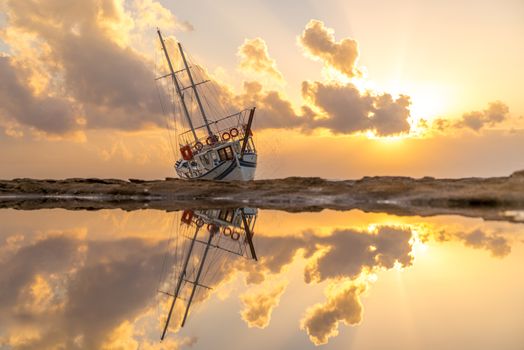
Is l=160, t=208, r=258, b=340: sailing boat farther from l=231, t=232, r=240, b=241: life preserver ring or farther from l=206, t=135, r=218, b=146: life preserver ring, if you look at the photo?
l=206, t=135, r=218, b=146: life preserver ring

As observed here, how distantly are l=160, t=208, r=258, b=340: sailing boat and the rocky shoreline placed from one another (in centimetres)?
1079

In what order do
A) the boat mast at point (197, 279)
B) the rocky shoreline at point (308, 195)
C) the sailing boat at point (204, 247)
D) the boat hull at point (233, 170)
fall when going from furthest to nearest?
the boat hull at point (233, 170), the rocky shoreline at point (308, 195), the sailing boat at point (204, 247), the boat mast at point (197, 279)

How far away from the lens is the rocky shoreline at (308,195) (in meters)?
46.5

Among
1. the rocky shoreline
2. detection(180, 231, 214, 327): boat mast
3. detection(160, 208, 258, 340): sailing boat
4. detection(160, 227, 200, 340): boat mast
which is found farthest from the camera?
the rocky shoreline

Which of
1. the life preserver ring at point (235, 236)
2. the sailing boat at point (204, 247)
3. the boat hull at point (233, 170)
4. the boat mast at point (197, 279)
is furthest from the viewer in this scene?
the boat hull at point (233, 170)

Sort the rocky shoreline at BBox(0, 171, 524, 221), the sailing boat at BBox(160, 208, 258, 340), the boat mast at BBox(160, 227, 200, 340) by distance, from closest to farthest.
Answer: the boat mast at BBox(160, 227, 200, 340) < the sailing boat at BBox(160, 208, 258, 340) < the rocky shoreline at BBox(0, 171, 524, 221)

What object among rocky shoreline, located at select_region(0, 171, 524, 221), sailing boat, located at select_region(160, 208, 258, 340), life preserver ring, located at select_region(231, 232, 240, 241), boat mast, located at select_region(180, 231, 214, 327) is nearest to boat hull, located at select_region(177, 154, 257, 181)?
rocky shoreline, located at select_region(0, 171, 524, 221)

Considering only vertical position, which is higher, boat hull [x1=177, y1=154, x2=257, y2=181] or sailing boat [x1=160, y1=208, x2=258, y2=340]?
boat hull [x1=177, y1=154, x2=257, y2=181]

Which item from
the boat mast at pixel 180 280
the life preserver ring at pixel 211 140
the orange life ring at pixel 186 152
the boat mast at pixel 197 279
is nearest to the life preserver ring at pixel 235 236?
the boat mast at pixel 197 279

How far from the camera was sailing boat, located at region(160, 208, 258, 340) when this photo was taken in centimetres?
2098

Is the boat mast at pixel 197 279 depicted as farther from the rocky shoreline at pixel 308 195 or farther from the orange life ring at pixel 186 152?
the orange life ring at pixel 186 152

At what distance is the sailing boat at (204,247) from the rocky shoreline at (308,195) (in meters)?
10.8

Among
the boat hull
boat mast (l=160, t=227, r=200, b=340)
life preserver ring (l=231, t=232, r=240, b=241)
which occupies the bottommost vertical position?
boat mast (l=160, t=227, r=200, b=340)

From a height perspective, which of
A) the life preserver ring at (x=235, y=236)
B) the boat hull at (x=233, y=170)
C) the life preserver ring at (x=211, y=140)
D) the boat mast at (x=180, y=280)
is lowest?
the boat mast at (x=180, y=280)
